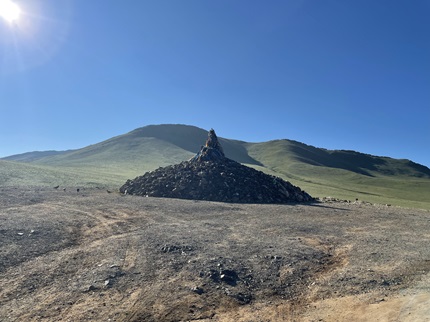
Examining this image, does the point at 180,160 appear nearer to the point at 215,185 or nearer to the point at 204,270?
the point at 215,185

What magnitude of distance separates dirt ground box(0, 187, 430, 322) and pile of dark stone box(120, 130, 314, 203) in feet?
38.0

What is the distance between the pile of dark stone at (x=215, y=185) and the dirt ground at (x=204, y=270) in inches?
457

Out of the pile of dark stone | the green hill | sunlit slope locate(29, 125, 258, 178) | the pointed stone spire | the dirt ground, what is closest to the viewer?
the dirt ground

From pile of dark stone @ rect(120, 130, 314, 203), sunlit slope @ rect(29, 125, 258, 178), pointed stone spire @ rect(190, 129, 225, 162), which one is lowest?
pile of dark stone @ rect(120, 130, 314, 203)

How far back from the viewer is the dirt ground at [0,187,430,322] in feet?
27.1

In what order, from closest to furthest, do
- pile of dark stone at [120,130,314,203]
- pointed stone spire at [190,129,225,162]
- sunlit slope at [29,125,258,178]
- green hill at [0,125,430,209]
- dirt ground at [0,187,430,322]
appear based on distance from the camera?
dirt ground at [0,187,430,322]
pile of dark stone at [120,130,314,203]
pointed stone spire at [190,129,225,162]
green hill at [0,125,430,209]
sunlit slope at [29,125,258,178]

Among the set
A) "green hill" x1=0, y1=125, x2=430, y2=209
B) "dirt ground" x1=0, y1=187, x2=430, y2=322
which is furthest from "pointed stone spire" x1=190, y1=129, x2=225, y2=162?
"dirt ground" x1=0, y1=187, x2=430, y2=322

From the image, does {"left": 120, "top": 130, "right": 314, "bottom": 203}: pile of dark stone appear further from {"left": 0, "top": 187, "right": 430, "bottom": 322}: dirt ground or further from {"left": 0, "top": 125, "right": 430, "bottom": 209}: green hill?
{"left": 0, "top": 187, "right": 430, "bottom": 322}: dirt ground

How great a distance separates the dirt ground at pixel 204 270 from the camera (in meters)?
8.25

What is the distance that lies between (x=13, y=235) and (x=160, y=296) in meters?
8.14

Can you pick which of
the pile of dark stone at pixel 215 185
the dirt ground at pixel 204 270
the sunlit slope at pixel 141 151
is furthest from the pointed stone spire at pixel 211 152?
the sunlit slope at pixel 141 151

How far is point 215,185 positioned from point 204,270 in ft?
72.0

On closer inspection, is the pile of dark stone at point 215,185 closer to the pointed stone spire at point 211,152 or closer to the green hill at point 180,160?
the pointed stone spire at point 211,152

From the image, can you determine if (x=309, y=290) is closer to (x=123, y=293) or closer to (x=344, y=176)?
(x=123, y=293)
